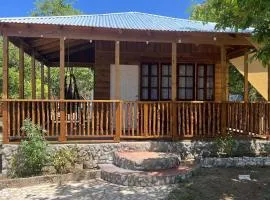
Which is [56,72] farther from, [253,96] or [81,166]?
[81,166]

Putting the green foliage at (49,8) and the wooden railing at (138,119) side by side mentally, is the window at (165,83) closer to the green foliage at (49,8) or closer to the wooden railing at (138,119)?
the wooden railing at (138,119)

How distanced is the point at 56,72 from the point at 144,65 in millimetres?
17532

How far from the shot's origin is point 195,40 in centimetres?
1204

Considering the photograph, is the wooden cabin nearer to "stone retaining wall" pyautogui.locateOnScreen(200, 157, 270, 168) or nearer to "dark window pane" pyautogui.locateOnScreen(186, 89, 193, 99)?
"dark window pane" pyautogui.locateOnScreen(186, 89, 193, 99)

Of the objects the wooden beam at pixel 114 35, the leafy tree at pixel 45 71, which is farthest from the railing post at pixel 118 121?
the leafy tree at pixel 45 71

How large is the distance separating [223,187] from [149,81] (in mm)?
5646

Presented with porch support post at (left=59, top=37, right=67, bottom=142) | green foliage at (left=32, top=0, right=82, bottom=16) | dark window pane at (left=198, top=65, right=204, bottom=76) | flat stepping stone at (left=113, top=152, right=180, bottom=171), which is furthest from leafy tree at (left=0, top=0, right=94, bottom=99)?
flat stepping stone at (left=113, top=152, right=180, bottom=171)

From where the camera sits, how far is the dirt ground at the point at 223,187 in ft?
27.9

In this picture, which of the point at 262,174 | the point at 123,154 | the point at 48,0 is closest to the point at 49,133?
the point at 123,154

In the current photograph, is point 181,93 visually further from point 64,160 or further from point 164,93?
point 64,160

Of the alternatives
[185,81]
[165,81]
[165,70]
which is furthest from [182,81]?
[165,70]

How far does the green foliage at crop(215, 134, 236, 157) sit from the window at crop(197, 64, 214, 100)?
280 cm

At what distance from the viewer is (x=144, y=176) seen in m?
9.48

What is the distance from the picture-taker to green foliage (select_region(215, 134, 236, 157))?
1155 cm
